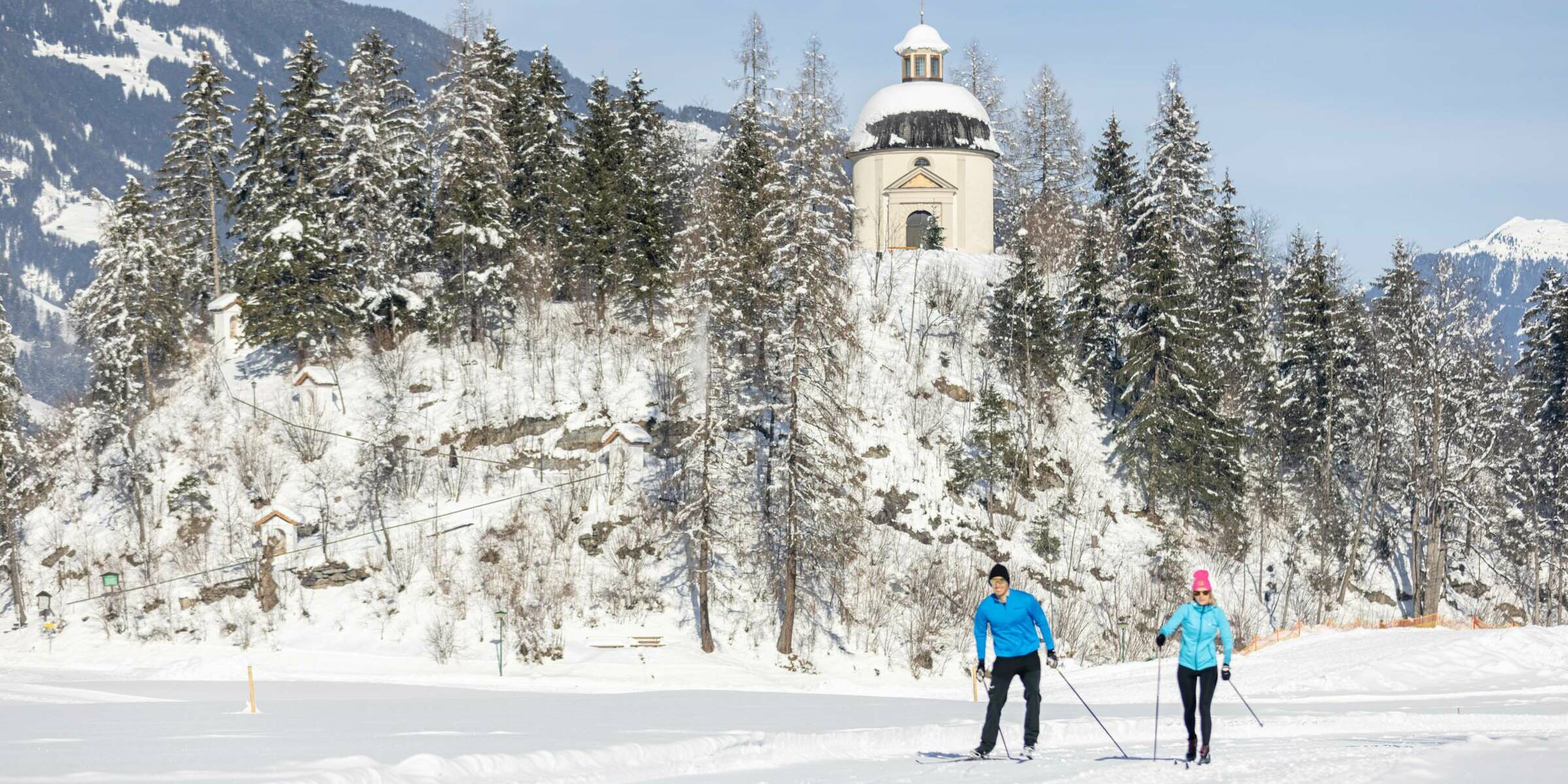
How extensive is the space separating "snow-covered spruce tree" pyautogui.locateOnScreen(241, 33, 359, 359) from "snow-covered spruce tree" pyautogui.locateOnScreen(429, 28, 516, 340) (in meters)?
3.75

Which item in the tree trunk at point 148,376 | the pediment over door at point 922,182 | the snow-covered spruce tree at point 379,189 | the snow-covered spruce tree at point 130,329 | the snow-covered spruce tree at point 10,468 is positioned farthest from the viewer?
the pediment over door at point 922,182

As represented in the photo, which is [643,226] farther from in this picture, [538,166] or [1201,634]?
[1201,634]

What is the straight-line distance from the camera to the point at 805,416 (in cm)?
3547

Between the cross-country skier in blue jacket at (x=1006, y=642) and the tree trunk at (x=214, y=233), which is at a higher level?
the tree trunk at (x=214, y=233)

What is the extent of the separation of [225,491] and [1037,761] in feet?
119

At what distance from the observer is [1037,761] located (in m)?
12.8

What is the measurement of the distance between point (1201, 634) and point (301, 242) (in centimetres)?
3939

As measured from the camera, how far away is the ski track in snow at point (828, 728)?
1172 cm

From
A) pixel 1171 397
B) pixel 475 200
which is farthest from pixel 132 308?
pixel 1171 397

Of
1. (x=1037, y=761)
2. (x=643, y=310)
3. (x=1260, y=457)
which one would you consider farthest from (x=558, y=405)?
(x=1037, y=761)

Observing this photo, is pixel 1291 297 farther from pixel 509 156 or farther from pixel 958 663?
pixel 509 156

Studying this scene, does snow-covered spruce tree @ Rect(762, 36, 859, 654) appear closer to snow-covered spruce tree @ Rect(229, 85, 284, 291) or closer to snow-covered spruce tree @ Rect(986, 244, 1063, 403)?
snow-covered spruce tree @ Rect(986, 244, 1063, 403)

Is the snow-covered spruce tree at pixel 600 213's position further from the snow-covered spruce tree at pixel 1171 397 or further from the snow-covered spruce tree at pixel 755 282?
the snow-covered spruce tree at pixel 1171 397

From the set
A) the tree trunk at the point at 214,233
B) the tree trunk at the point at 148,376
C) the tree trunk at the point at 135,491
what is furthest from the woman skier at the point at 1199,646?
the tree trunk at the point at 214,233
